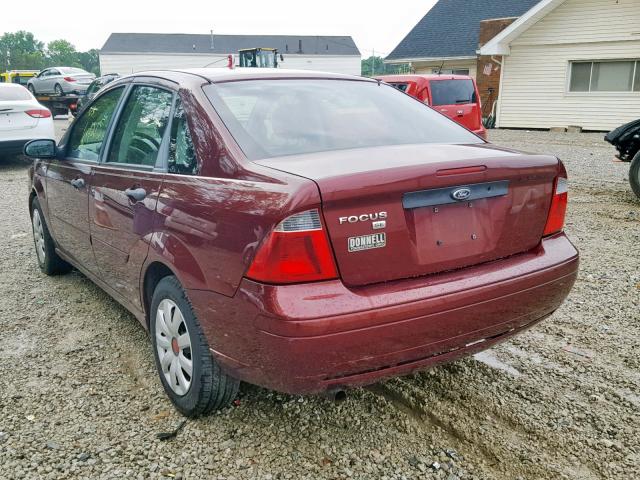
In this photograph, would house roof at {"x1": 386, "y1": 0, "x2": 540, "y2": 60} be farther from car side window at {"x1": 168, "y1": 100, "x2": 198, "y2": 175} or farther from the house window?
car side window at {"x1": 168, "y1": 100, "x2": 198, "y2": 175}

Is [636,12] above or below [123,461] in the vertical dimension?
above

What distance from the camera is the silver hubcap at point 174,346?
2.84 m

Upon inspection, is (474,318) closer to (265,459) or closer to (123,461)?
(265,459)

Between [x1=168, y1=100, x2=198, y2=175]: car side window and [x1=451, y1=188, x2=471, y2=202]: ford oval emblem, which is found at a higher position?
[x1=168, y1=100, x2=198, y2=175]: car side window

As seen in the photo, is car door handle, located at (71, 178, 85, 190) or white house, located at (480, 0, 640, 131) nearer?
car door handle, located at (71, 178, 85, 190)

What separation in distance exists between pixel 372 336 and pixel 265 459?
818 mm

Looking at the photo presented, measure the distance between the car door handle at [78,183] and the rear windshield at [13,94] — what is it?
29.5 ft

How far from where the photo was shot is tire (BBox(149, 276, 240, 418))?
2.70m

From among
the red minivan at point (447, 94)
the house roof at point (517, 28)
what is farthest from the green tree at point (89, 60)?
the red minivan at point (447, 94)

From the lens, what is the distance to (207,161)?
8.67 ft

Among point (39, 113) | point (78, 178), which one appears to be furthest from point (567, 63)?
point (78, 178)

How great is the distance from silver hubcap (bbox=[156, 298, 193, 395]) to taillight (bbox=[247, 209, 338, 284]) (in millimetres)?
731

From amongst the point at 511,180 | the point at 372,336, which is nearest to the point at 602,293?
the point at 511,180

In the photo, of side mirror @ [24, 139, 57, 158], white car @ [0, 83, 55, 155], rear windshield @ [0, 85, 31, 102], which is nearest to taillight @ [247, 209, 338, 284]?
side mirror @ [24, 139, 57, 158]
